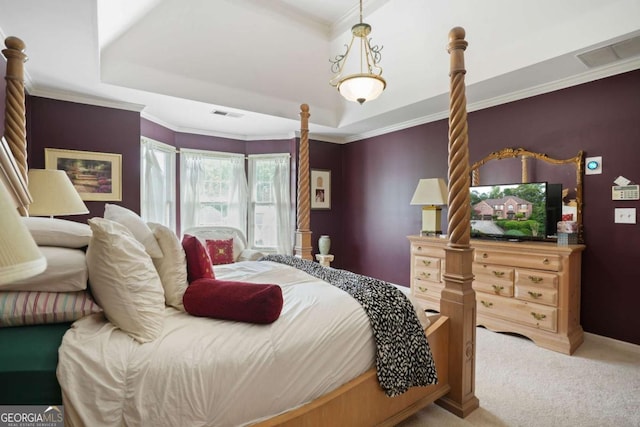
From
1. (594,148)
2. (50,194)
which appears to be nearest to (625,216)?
(594,148)

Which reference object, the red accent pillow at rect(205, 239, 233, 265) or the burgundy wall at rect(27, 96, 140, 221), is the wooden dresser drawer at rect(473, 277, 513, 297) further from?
the burgundy wall at rect(27, 96, 140, 221)

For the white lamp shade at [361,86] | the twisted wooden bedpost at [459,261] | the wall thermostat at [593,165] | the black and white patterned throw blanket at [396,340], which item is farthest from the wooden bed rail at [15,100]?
the wall thermostat at [593,165]

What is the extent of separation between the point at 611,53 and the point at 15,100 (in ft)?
14.3

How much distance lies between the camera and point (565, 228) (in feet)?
9.84

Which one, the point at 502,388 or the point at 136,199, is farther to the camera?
the point at 136,199

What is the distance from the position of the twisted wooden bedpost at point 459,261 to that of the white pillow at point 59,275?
1.87 metres

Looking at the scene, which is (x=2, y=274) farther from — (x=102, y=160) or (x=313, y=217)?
(x=313, y=217)

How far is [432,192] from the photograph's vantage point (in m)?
3.89

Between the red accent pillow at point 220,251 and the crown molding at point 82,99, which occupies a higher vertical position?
the crown molding at point 82,99

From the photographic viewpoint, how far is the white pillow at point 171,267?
156cm

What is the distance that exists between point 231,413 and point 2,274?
39.1 inches

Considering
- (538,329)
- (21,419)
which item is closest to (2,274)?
(21,419)

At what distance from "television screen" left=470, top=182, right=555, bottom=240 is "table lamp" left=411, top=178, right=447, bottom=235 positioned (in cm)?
38

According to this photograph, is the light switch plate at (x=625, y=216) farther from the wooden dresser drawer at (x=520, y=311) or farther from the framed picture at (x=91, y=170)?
the framed picture at (x=91, y=170)
